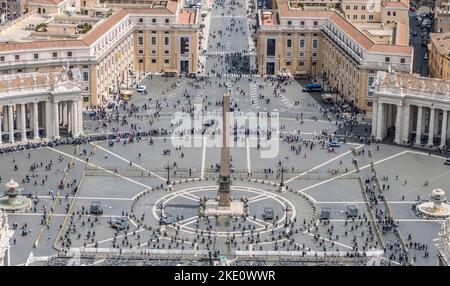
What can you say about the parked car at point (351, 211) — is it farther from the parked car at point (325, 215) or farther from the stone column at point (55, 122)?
the stone column at point (55, 122)

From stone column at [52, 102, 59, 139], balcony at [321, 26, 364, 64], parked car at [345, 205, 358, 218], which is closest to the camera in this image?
parked car at [345, 205, 358, 218]

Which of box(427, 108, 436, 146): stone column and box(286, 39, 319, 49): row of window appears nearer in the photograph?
box(427, 108, 436, 146): stone column

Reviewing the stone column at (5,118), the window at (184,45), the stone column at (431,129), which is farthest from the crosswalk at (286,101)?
the stone column at (5,118)

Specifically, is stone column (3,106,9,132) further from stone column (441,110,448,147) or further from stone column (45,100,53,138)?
stone column (441,110,448,147)

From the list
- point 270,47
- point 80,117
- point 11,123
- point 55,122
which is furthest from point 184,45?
point 11,123

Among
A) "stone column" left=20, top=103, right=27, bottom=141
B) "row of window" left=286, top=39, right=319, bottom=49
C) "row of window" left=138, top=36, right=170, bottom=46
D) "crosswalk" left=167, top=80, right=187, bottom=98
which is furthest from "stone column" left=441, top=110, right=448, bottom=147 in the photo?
"row of window" left=138, top=36, right=170, bottom=46
